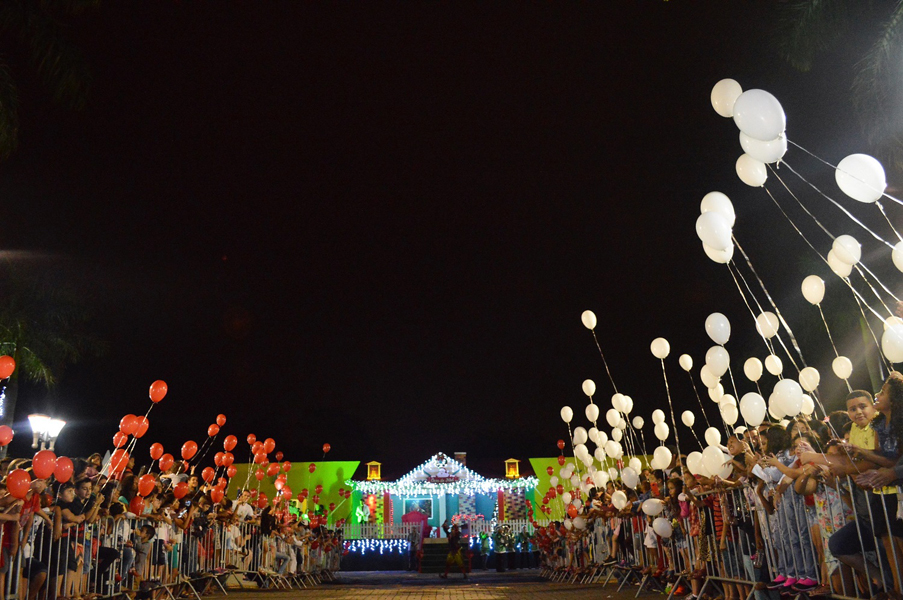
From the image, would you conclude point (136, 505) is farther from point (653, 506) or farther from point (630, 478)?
point (630, 478)

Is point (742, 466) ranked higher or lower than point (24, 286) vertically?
lower

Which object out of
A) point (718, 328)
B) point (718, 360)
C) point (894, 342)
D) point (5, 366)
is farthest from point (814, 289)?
point (5, 366)

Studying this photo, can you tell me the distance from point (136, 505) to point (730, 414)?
287 inches

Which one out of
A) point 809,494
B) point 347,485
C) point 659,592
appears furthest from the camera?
point 347,485

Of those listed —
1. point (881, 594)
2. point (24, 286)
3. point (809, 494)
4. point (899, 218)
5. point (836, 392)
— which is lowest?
point (881, 594)

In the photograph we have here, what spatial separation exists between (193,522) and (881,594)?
876 cm

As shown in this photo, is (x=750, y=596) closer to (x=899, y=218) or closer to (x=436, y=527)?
(x=899, y=218)

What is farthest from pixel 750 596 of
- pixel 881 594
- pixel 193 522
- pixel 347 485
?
pixel 347 485

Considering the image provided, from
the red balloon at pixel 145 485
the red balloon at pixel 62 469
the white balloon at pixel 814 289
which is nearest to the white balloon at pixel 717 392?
the white balloon at pixel 814 289

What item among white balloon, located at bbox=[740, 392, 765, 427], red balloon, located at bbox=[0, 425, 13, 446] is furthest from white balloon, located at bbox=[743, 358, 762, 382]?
red balloon, located at bbox=[0, 425, 13, 446]

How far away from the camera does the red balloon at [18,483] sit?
564 cm

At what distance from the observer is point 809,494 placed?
214 inches

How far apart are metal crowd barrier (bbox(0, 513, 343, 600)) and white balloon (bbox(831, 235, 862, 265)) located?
312 inches

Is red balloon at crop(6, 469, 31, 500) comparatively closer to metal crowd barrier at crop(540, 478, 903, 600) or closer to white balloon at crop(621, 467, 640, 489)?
metal crowd barrier at crop(540, 478, 903, 600)
